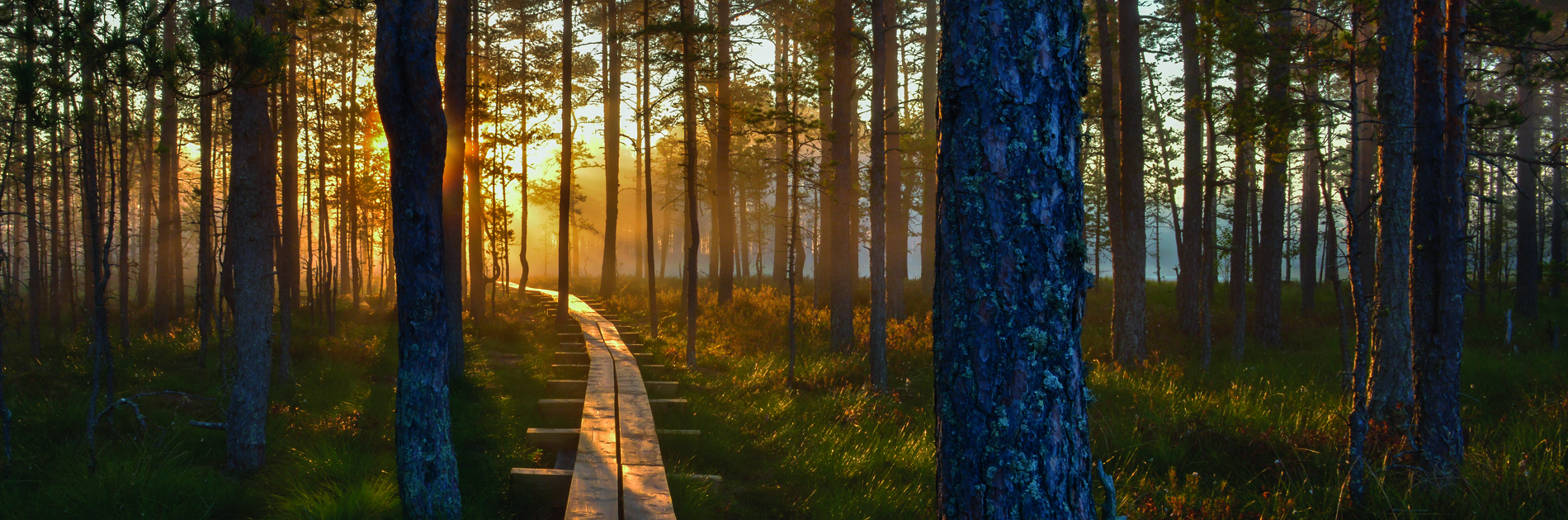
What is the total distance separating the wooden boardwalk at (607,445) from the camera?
14.2 ft

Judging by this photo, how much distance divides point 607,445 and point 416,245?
2.21m

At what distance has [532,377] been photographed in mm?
9867

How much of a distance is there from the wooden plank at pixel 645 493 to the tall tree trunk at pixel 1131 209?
30.2ft

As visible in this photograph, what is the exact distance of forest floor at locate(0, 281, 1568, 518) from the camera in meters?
4.69

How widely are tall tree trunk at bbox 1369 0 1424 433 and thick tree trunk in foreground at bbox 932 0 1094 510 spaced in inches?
240

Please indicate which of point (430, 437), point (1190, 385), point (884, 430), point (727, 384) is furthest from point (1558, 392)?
point (430, 437)

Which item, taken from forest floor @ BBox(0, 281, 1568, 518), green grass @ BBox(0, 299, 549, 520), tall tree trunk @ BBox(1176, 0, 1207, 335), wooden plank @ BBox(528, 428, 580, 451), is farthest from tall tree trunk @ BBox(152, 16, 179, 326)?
tall tree trunk @ BBox(1176, 0, 1207, 335)

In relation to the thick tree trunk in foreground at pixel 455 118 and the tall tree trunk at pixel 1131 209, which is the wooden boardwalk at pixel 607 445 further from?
the tall tree trunk at pixel 1131 209

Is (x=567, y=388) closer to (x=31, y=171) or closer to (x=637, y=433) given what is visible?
(x=637, y=433)

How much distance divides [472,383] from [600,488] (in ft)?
16.8

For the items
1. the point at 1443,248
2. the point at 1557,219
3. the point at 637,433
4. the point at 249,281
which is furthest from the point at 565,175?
the point at 1557,219

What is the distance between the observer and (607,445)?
18.2 feet

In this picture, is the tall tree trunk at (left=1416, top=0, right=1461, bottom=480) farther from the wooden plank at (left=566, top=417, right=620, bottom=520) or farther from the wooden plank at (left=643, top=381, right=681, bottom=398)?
the wooden plank at (left=643, top=381, right=681, bottom=398)

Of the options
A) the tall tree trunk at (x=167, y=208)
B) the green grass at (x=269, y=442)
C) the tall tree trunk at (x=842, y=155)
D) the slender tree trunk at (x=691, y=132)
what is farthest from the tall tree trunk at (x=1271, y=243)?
the tall tree trunk at (x=167, y=208)
